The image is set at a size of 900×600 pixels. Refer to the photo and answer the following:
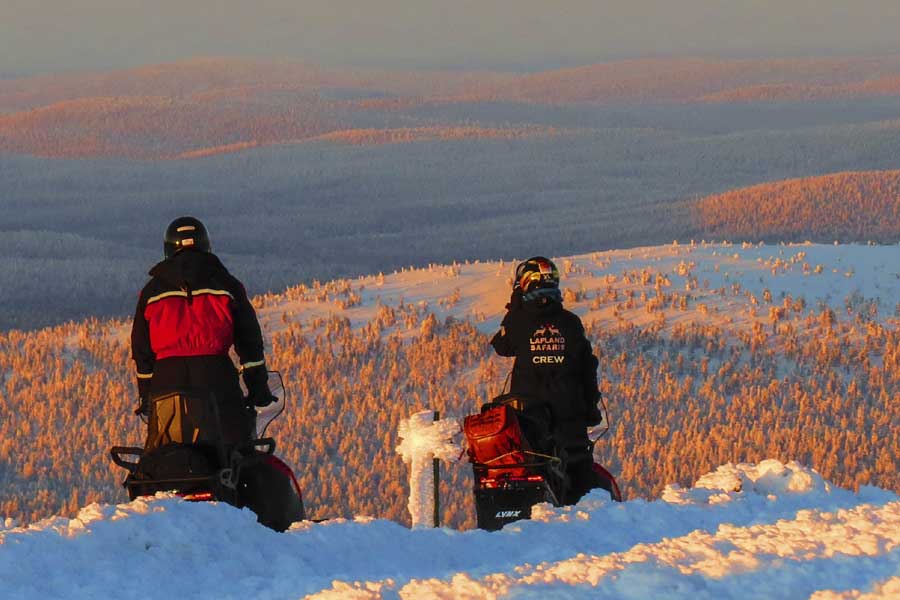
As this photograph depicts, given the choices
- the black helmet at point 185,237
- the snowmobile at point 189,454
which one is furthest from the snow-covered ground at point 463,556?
the black helmet at point 185,237

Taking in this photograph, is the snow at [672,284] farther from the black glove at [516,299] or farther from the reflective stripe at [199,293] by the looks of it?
the reflective stripe at [199,293]

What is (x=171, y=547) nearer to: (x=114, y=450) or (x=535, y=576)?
(x=114, y=450)

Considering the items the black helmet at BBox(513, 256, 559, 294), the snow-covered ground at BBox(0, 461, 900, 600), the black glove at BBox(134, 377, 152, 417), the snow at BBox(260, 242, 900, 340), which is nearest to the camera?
the snow-covered ground at BBox(0, 461, 900, 600)

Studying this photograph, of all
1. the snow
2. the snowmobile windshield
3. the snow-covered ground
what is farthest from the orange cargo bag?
the snow

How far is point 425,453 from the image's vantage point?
35.1ft

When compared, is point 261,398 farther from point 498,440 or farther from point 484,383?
point 484,383

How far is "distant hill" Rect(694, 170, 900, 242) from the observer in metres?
86.2

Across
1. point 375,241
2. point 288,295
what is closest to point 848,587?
point 288,295

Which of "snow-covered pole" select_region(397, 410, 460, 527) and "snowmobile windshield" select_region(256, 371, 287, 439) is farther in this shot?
"snow-covered pole" select_region(397, 410, 460, 527)

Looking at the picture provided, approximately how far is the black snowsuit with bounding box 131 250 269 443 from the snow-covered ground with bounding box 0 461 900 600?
28.7 inches

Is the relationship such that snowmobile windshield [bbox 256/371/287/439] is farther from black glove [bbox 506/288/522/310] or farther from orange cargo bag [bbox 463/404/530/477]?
black glove [bbox 506/288/522/310]

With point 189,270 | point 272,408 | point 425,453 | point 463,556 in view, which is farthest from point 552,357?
point 189,270

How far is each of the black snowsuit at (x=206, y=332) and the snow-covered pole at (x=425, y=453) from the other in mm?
2026

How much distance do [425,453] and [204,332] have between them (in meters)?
2.37
